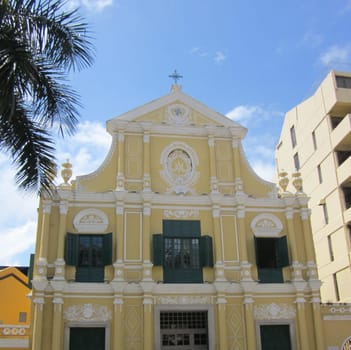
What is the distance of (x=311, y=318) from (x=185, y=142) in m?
9.44

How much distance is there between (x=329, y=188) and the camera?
1224 inches

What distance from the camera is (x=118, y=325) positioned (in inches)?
758

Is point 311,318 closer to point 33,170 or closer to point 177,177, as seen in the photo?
point 177,177

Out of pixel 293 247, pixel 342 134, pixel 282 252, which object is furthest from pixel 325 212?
pixel 282 252

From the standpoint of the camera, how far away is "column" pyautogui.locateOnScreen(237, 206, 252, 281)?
20.9 meters

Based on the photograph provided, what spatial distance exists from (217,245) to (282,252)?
2.90 meters

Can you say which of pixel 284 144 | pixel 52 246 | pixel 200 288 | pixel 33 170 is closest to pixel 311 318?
pixel 200 288

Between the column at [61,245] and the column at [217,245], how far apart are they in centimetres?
628

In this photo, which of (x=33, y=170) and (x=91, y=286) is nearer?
(x=33, y=170)

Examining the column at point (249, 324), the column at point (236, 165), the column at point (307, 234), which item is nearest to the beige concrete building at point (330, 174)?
the column at point (307, 234)

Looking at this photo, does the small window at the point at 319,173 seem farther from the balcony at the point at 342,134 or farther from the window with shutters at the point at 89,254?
the window with shutters at the point at 89,254

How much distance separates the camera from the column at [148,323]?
19266mm

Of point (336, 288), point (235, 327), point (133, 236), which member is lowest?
point (235, 327)

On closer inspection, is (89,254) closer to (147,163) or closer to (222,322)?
(147,163)
